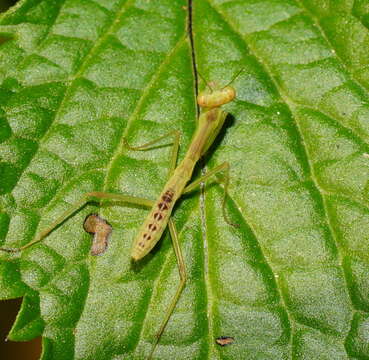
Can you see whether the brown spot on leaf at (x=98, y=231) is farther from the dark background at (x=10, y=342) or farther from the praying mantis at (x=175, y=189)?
the dark background at (x=10, y=342)

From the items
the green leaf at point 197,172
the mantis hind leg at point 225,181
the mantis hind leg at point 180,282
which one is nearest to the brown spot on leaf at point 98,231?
the green leaf at point 197,172

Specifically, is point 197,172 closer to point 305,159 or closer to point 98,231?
point 305,159

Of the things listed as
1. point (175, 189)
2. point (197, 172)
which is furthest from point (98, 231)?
point (197, 172)

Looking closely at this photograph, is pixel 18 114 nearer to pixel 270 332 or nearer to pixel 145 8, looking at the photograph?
pixel 145 8

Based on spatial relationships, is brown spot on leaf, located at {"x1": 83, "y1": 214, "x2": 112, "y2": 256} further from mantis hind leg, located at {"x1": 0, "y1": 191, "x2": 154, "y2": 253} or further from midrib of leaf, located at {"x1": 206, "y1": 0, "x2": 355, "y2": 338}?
midrib of leaf, located at {"x1": 206, "y1": 0, "x2": 355, "y2": 338}

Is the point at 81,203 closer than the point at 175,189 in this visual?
Yes
